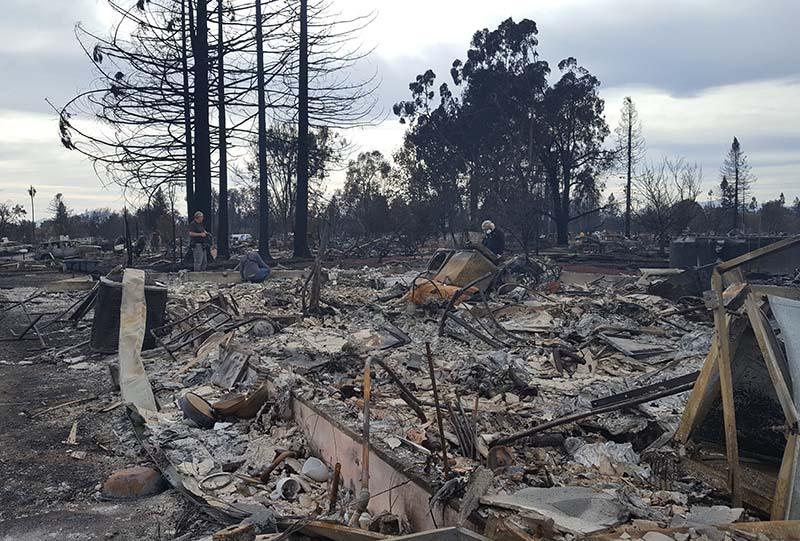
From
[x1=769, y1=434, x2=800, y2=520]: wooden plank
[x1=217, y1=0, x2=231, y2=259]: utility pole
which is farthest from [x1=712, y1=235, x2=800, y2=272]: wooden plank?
[x1=217, y1=0, x2=231, y2=259]: utility pole

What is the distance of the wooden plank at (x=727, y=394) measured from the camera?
3488 millimetres

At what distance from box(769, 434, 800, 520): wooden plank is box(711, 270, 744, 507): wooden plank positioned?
0.78 feet

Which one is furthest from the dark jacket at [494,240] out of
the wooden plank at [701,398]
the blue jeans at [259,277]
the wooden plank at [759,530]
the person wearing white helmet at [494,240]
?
the wooden plank at [759,530]

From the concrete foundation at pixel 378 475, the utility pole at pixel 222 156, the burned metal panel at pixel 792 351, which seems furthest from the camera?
the utility pole at pixel 222 156

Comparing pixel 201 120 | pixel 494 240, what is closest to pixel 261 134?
pixel 201 120

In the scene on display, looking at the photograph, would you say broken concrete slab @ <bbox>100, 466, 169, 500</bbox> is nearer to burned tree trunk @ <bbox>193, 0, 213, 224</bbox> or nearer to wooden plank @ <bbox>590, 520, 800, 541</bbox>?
wooden plank @ <bbox>590, 520, 800, 541</bbox>

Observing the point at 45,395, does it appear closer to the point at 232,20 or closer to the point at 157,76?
the point at 157,76

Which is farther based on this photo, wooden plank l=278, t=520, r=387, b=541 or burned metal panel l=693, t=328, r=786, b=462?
burned metal panel l=693, t=328, r=786, b=462

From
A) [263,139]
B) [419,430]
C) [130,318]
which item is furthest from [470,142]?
[419,430]

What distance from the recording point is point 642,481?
385 cm

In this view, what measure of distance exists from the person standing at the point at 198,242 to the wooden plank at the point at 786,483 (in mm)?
15117

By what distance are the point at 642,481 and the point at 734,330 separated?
1089 millimetres

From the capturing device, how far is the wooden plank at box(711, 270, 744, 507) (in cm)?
349

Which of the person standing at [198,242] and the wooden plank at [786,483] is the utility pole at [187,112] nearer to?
the person standing at [198,242]
